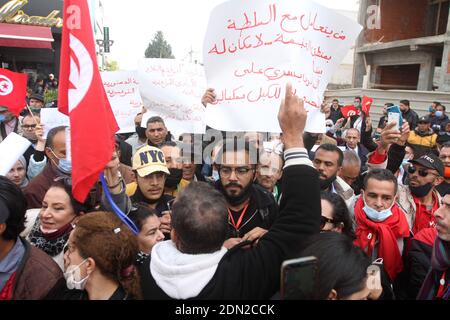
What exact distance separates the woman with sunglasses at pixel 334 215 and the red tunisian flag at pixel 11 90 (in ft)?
10.7

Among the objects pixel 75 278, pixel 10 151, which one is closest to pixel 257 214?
pixel 75 278

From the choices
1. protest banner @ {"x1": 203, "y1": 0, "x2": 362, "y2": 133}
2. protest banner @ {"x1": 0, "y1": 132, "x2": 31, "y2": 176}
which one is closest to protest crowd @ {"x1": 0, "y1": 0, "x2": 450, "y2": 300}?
protest banner @ {"x1": 203, "y1": 0, "x2": 362, "y2": 133}

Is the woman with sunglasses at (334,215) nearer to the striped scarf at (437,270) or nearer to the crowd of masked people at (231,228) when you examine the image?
the crowd of masked people at (231,228)

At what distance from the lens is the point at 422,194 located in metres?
3.11

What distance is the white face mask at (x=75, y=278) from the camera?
174cm

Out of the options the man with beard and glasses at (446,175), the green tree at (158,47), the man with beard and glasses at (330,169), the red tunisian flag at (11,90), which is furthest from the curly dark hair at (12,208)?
A: the green tree at (158,47)

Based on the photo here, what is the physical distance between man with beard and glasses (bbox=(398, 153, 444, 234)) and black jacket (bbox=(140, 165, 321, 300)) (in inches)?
67.3

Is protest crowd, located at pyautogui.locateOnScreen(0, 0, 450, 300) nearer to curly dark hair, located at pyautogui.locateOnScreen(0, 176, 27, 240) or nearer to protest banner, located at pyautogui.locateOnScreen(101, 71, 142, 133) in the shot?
curly dark hair, located at pyautogui.locateOnScreen(0, 176, 27, 240)

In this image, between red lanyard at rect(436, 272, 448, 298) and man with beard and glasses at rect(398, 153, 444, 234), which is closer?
red lanyard at rect(436, 272, 448, 298)

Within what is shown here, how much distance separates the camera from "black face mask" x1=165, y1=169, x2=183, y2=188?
3410 millimetres

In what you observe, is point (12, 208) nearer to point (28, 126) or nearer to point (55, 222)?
point (55, 222)

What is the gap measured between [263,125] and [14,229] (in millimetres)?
1567

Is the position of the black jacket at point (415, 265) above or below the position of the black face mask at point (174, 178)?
below

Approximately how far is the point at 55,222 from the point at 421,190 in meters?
2.74
